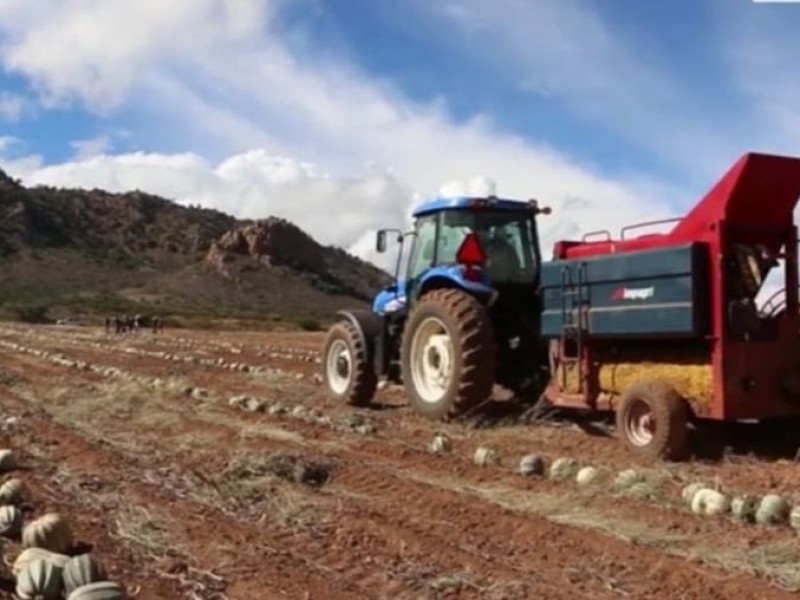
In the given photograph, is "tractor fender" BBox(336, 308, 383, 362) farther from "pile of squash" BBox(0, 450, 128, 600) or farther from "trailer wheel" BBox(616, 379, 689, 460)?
"pile of squash" BBox(0, 450, 128, 600)

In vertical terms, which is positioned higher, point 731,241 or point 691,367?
point 731,241

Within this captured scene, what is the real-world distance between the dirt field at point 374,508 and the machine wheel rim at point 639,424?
0.91ft

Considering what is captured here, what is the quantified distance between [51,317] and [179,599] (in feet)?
164

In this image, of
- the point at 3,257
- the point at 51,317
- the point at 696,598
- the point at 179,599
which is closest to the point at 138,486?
the point at 179,599

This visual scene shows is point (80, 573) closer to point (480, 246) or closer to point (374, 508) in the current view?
point (374, 508)

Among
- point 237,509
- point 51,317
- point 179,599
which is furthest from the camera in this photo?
point 51,317

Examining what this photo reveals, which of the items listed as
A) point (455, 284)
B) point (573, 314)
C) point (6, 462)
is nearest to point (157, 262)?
point (455, 284)

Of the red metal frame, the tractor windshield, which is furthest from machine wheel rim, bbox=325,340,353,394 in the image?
the red metal frame

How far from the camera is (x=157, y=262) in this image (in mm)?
78125

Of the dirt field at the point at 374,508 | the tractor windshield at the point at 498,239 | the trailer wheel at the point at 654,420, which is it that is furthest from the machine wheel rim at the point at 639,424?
the tractor windshield at the point at 498,239

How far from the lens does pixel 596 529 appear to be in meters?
6.07

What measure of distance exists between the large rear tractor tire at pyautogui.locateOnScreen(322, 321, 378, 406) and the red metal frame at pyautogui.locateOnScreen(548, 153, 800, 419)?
4741 mm

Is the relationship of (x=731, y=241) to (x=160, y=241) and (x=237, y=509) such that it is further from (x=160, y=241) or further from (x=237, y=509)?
(x=160, y=241)

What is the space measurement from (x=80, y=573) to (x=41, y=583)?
0.59ft
